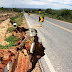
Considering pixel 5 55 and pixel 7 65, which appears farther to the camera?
pixel 5 55

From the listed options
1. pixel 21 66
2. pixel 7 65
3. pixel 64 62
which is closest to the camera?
pixel 21 66

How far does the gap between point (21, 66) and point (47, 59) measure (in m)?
1.57

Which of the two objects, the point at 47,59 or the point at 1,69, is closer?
the point at 1,69

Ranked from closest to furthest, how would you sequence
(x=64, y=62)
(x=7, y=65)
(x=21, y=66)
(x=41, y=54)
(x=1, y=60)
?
(x=21, y=66)
(x=7, y=65)
(x=1, y=60)
(x=64, y=62)
(x=41, y=54)

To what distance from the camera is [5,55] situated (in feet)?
14.0

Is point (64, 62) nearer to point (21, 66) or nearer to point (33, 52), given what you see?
point (33, 52)

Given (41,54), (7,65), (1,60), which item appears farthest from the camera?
(41,54)

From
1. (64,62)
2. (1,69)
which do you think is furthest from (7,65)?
(64,62)

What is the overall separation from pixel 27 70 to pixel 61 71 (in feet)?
3.95

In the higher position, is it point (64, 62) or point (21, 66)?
point (21, 66)

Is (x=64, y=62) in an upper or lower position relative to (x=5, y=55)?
lower

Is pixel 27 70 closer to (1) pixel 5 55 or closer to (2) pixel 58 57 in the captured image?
(1) pixel 5 55

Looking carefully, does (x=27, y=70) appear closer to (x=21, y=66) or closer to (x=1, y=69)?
(x=21, y=66)

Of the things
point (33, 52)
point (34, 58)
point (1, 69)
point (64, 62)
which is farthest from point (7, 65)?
point (64, 62)
